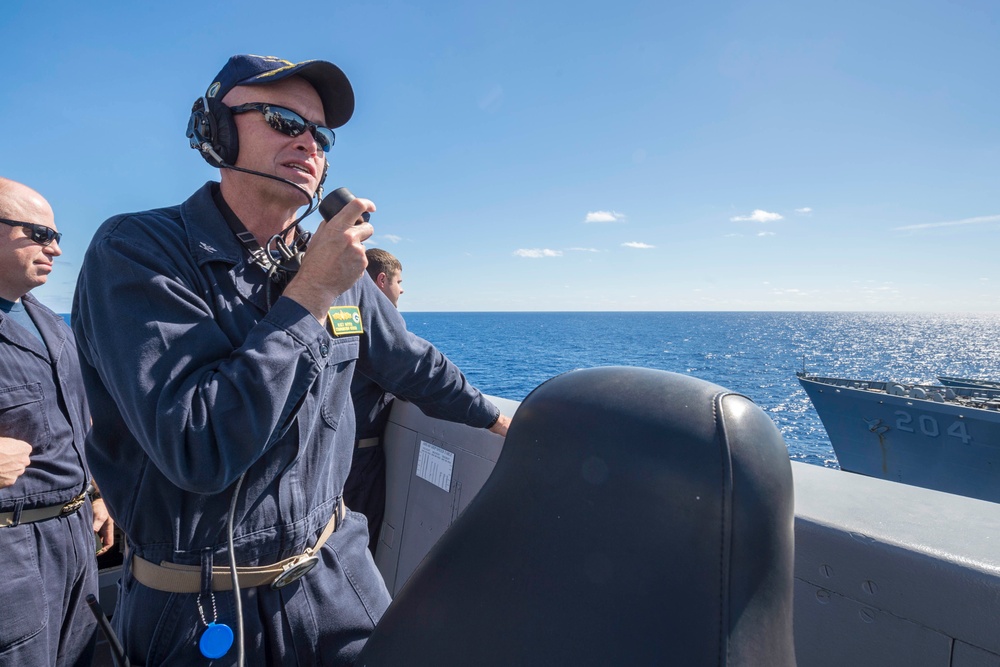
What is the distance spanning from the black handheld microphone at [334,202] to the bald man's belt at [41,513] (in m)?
1.71

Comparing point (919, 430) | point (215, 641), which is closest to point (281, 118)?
point (215, 641)

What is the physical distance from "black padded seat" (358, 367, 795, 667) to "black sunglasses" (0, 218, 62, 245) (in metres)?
2.39

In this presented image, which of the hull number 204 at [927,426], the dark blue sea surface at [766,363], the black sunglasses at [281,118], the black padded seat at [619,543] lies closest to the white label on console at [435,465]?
the black padded seat at [619,543]

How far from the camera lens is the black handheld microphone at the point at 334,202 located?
Answer: 119 cm

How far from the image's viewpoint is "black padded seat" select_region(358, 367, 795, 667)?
2.40 ft

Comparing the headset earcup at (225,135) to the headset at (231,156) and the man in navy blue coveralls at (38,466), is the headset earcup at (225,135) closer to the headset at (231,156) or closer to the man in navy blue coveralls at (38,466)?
the headset at (231,156)

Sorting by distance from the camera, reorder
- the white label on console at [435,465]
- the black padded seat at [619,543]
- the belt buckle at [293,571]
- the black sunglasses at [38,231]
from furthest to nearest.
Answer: the white label on console at [435,465] → the black sunglasses at [38,231] → the belt buckle at [293,571] → the black padded seat at [619,543]

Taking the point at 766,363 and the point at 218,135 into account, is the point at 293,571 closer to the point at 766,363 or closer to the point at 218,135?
the point at 218,135

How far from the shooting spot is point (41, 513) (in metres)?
1.93

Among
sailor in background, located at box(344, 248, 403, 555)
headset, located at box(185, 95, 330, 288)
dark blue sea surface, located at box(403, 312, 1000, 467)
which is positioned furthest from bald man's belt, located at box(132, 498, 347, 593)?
dark blue sea surface, located at box(403, 312, 1000, 467)

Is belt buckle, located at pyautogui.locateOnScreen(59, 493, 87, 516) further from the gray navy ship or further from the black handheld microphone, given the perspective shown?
the gray navy ship

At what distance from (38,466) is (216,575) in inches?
55.8

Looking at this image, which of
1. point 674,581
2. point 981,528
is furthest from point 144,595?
point 981,528

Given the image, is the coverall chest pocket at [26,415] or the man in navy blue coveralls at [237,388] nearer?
the man in navy blue coveralls at [237,388]
